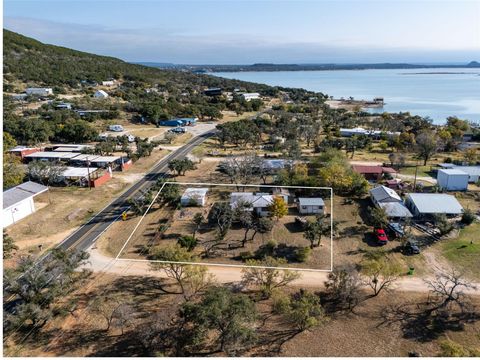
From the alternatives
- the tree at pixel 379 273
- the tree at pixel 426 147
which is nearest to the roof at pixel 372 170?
the tree at pixel 426 147

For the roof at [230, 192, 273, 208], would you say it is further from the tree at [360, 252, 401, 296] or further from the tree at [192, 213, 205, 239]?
the tree at [360, 252, 401, 296]

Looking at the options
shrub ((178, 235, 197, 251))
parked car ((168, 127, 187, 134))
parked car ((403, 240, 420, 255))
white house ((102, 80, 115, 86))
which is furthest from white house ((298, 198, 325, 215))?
white house ((102, 80, 115, 86))

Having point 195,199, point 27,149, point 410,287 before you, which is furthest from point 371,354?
point 27,149

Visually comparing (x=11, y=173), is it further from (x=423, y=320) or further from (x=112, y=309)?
(x=423, y=320)

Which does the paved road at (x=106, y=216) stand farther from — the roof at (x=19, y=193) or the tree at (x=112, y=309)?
the tree at (x=112, y=309)

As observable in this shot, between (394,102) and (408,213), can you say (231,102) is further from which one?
(408,213)
